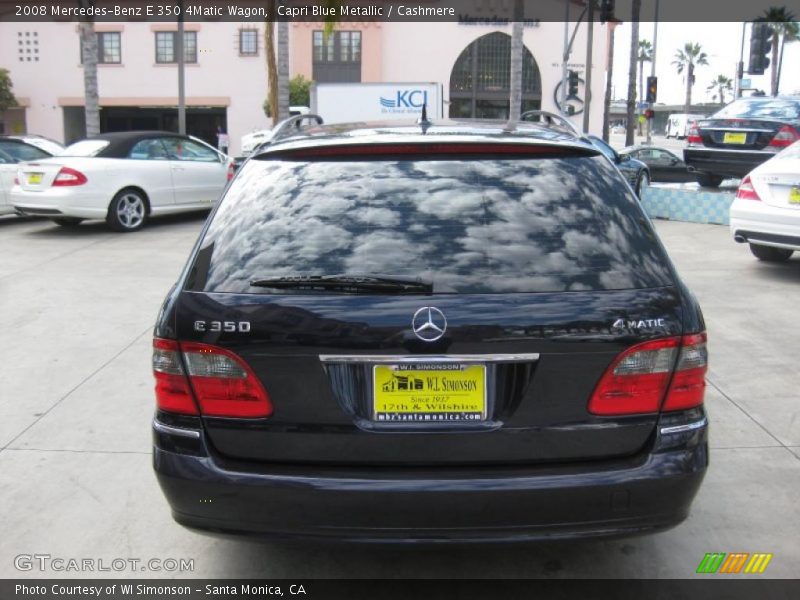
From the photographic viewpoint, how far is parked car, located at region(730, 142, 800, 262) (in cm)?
810

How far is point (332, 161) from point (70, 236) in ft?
33.0

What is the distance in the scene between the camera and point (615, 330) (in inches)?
101

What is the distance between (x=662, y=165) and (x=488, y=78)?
22.1 meters

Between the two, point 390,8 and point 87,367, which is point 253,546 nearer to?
point 87,367

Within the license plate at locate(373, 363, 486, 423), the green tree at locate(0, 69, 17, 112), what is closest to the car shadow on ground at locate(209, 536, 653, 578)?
the license plate at locate(373, 363, 486, 423)

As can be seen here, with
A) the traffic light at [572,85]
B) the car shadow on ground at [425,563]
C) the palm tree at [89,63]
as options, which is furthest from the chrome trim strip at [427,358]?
the traffic light at [572,85]

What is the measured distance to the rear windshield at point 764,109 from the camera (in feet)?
48.3

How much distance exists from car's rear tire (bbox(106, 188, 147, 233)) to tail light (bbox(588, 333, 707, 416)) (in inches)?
423

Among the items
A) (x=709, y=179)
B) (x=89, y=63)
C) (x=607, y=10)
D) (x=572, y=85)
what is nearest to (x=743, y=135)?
(x=709, y=179)

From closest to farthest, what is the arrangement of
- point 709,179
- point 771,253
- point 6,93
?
point 771,253 → point 709,179 → point 6,93

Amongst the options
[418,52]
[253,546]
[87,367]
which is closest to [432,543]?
[253,546]

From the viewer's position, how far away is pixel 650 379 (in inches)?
103

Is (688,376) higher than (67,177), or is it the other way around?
(688,376)

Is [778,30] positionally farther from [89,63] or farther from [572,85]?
[89,63]
